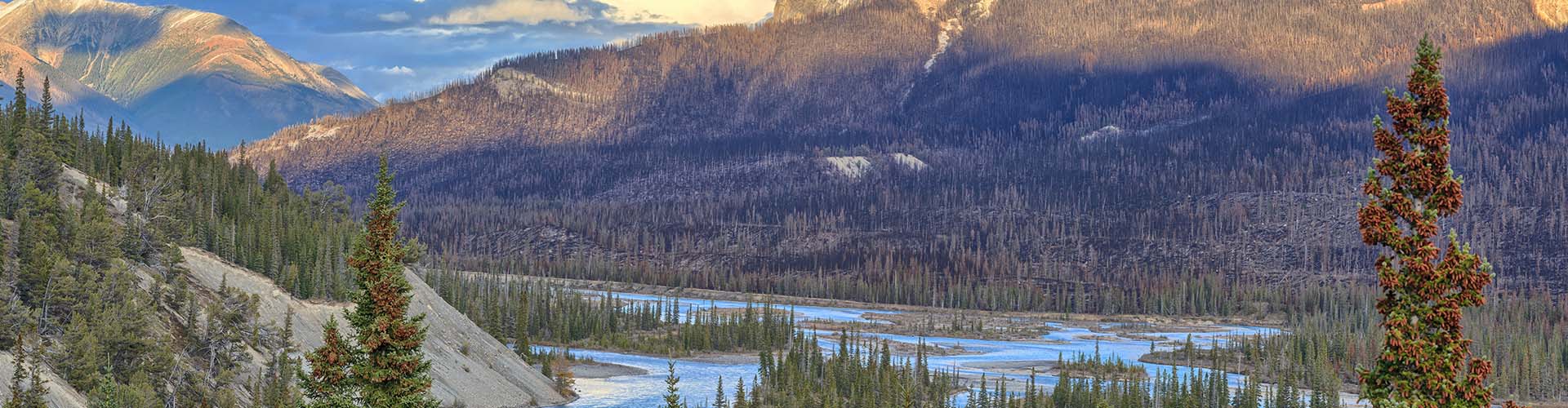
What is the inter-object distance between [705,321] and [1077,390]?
68.4 m

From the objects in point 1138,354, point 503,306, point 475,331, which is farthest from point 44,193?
point 1138,354

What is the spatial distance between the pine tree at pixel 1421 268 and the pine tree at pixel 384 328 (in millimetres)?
21243

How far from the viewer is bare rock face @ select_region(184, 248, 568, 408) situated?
297 feet

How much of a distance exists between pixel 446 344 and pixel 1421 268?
83.2 meters

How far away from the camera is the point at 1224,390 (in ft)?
Answer: 382

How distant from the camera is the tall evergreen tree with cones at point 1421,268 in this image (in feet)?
84.4

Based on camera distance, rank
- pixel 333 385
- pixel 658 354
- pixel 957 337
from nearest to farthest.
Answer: pixel 333 385
pixel 658 354
pixel 957 337

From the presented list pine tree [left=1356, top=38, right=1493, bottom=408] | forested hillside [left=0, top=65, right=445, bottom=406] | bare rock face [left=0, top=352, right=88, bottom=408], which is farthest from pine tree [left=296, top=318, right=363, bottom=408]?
bare rock face [left=0, top=352, right=88, bottom=408]

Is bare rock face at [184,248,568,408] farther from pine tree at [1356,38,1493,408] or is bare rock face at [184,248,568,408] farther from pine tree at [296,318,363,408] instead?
pine tree at [1356,38,1493,408]

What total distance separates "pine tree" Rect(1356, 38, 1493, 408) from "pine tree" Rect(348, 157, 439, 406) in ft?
69.7

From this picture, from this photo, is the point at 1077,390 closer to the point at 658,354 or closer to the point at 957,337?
the point at 658,354

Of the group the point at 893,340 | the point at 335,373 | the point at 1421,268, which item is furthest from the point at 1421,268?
the point at 893,340

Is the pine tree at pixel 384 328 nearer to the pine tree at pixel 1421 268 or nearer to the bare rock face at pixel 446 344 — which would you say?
the pine tree at pixel 1421 268

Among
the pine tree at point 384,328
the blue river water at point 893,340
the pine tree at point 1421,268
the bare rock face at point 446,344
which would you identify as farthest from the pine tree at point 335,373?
the blue river water at point 893,340
